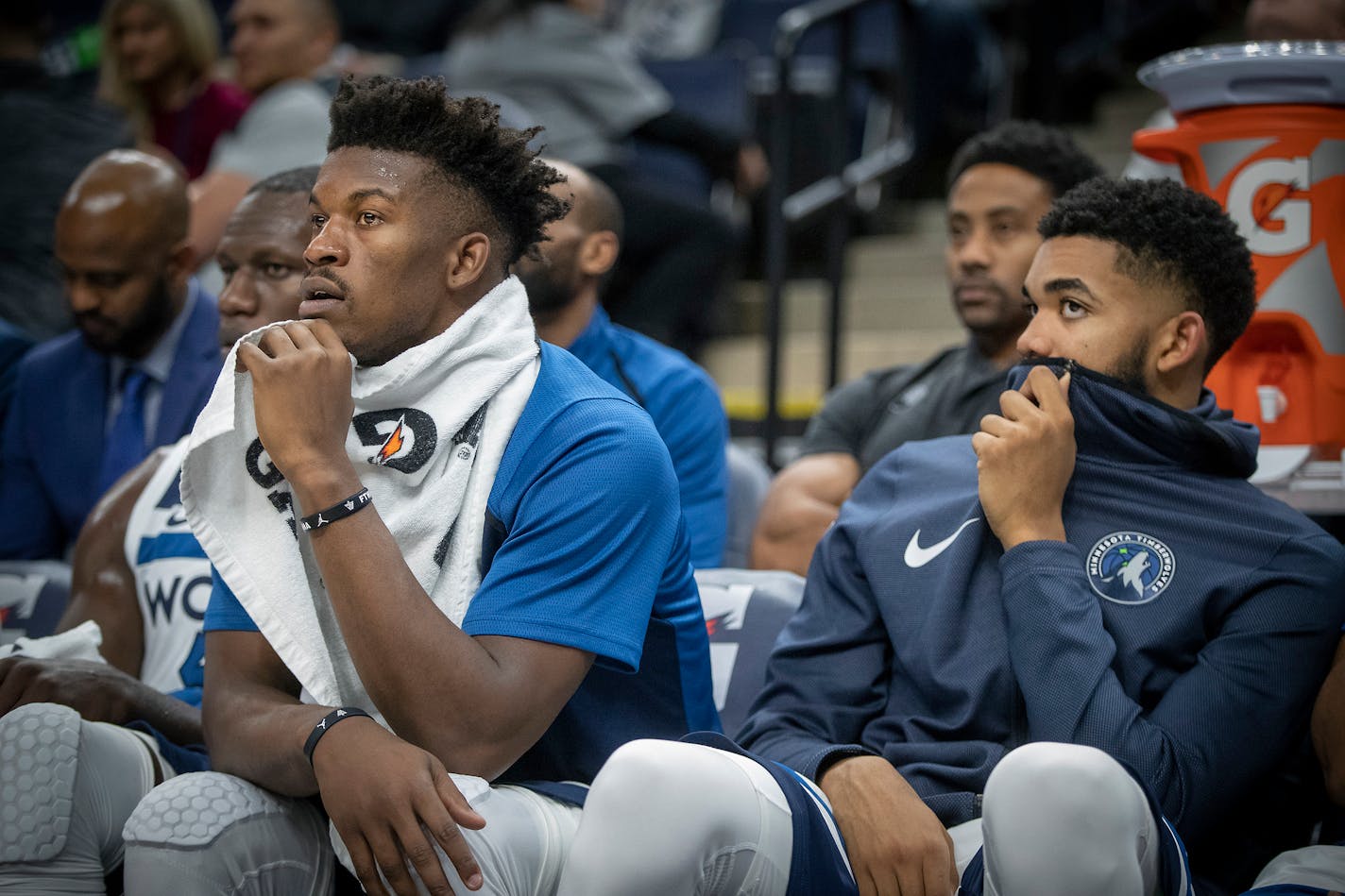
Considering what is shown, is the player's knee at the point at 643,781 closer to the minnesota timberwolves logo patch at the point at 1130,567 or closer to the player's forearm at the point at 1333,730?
the minnesota timberwolves logo patch at the point at 1130,567

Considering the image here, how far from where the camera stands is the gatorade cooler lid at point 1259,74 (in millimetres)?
2455

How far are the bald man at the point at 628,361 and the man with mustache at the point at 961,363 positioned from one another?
153 millimetres

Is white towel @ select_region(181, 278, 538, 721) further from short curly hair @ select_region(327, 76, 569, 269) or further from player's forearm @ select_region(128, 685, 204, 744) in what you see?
player's forearm @ select_region(128, 685, 204, 744)

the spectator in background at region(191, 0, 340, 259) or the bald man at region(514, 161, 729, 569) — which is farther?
the spectator in background at region(191, 0, 340, 259)

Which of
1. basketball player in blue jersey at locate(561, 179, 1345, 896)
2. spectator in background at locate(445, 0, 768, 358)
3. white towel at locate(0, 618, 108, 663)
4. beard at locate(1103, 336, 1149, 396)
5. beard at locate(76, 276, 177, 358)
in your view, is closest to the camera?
basketball player in blue jersey at locate(561, 179, 1345, 896)

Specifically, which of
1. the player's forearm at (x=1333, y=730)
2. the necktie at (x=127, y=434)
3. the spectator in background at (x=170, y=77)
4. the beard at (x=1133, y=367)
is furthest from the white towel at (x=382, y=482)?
the spectator in background at (x=170, y=77)

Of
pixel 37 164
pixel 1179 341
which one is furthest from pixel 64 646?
pixel 37 164

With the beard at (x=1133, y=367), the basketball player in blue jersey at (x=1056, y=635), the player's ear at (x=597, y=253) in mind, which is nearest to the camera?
the basketball player in blue jersey at (x=1056, y=635)

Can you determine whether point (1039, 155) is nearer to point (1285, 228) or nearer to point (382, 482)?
point (1285, 228)

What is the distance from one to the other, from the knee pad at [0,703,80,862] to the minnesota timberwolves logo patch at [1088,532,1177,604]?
134 cm

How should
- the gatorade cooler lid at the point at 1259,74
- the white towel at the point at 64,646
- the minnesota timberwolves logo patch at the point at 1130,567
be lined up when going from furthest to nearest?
the gatorade cooler lid at the point at 1259,74 < the white towel at the point at 64,646 < the minnesota timberwolves logo patch at the point at 1130,567

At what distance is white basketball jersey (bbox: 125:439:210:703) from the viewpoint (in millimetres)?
2533

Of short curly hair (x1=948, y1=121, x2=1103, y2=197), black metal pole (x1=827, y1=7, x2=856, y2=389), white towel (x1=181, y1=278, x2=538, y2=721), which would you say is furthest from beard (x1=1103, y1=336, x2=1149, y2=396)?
black metal pole (x1=827, y1=7, x2=856, y2=389)

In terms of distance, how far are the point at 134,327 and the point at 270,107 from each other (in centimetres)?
138
